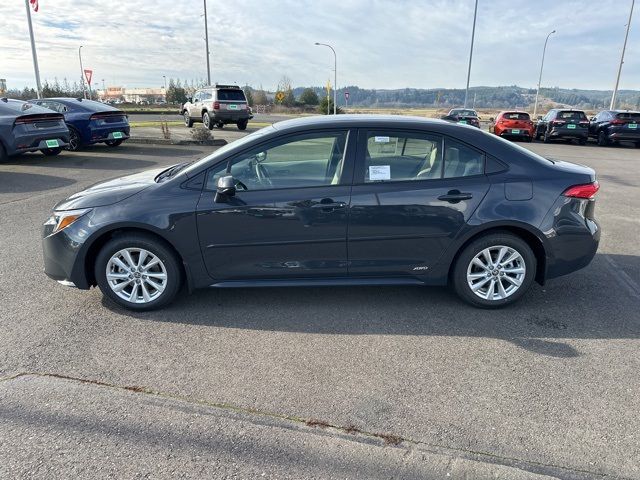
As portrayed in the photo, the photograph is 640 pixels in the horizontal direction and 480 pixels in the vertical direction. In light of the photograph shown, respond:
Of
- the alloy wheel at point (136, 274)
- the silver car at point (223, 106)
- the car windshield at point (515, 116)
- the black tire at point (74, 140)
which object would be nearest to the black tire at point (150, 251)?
the alloy wheel at point (136, 274)

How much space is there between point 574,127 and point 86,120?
19136 millimetres

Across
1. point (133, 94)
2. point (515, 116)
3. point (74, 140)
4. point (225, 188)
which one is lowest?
point (74, 140)

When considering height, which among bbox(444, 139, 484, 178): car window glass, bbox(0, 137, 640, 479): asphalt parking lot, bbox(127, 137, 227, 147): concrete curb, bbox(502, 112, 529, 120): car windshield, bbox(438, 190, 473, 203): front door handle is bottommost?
bbox(0, 137, 640, 479): asphalt parking lot

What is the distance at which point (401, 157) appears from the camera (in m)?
3.87

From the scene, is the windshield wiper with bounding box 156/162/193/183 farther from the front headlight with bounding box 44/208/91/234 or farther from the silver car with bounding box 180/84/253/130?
the silver car with bounding box 180/84/253/130

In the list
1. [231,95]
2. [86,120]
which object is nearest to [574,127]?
[231,95]

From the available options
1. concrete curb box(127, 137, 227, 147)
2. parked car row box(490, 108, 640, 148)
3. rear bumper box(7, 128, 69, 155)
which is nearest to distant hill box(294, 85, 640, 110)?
parked car row box(490, 108, 640, 148)

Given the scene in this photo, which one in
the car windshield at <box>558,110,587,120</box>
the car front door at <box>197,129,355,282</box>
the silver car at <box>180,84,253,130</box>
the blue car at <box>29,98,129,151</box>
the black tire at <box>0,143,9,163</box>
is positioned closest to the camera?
the car front door at <box>197,129,355,282</box>

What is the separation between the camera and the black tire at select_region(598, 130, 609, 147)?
788 inches

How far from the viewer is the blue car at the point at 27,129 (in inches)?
396

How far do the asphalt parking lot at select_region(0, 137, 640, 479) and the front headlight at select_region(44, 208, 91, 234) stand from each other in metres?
0.71

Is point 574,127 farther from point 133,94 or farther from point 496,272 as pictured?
point 133,94

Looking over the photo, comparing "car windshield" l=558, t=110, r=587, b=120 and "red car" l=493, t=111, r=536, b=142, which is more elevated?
"car windshield" l=558, t=110, r=587, b=120

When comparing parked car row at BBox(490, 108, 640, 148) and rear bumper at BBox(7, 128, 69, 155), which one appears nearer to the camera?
rear bumper at BBox(7, 128, 69, 155)
